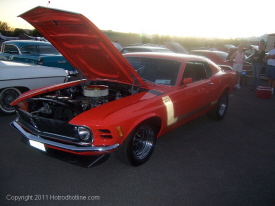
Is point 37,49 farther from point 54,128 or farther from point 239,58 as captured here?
point 239,58

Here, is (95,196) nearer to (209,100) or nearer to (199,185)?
(199,185)

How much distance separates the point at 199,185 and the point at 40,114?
7.31 feet

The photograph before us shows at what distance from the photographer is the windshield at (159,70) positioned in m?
3.49

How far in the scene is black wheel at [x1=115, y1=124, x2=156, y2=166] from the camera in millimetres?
2674

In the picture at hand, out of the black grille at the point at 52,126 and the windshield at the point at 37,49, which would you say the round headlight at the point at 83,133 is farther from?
the windshield at the point at 37,49

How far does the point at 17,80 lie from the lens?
4.56 metres

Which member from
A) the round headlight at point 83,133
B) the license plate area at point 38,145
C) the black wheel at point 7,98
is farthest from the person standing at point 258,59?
the license plate area at point 38,145

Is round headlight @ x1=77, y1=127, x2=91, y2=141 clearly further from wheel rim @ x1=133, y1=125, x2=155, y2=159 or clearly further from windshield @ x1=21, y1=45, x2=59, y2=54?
windshield @ x1=21, y1=45, x2=59, y2=54

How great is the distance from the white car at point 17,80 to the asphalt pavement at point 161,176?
77 centimetres

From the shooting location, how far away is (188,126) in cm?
450

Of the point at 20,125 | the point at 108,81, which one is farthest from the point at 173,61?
the point at 20,125

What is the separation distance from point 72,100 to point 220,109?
3.37 meters

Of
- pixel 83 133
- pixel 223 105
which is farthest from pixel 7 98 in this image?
pixel 223 105

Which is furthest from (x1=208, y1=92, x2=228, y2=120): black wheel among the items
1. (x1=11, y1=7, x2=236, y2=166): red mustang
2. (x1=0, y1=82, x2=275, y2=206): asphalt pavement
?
(x1=0, y1=82, x2=275, y2=206): asphalt pavement
